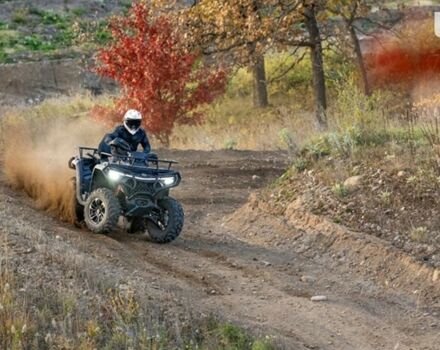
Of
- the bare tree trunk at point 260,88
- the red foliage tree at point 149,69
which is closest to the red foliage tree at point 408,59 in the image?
the bare tree trunk at point 260,88

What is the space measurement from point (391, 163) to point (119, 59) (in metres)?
10.6

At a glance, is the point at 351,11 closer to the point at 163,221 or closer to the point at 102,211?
the point at 163,221

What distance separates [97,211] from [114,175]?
0.59 metres

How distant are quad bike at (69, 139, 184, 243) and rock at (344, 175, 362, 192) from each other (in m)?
2.42

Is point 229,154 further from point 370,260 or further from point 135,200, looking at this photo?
point 370,260

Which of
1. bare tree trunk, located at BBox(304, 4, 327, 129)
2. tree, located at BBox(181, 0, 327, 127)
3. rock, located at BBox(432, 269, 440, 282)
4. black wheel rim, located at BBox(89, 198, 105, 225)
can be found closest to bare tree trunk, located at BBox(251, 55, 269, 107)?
bare tree trunk, located at BBox(304, 4, 327, 129)

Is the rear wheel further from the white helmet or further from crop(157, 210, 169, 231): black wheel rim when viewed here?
the white helmet

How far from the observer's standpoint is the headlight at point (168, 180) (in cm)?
1252

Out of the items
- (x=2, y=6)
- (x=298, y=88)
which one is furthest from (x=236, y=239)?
(x=2, y=6)

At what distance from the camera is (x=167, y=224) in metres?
12.5

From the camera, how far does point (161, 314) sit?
871 centimetres

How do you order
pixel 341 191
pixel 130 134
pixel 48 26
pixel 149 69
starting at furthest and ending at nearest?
pixel 48 26
pixel 149 69
pixel 130 134
pixel 341 191

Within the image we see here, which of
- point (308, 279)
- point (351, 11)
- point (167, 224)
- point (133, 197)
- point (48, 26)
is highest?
point (48, 26)

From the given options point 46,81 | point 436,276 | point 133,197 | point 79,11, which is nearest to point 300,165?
point 133,197
